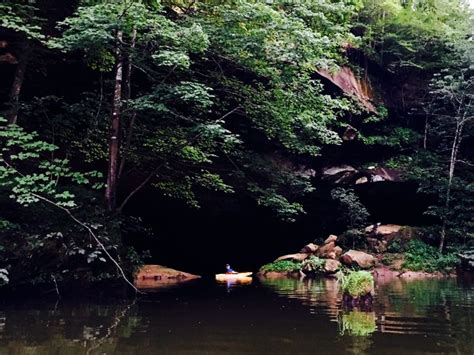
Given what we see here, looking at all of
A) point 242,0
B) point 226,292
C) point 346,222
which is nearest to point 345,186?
point 346,222

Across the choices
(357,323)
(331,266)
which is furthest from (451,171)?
(357,323)

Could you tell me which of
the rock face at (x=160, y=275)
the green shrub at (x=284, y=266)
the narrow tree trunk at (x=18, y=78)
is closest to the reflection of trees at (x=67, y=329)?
the narrow tree trunk at (x=18, y=78)

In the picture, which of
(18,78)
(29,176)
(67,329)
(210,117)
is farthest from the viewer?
(210,117)

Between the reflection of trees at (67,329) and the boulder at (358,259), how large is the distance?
10.8 m

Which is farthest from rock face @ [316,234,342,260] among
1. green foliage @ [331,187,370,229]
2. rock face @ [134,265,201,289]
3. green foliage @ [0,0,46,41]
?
green foliage @ [0,0,46,41]

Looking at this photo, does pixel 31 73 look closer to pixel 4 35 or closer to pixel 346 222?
pixel 4 35

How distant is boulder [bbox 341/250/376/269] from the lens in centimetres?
1677

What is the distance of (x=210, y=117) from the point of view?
13.4 meters

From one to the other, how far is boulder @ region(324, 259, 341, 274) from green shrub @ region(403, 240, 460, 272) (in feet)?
9.67

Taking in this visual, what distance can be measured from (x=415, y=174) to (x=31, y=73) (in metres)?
14.7

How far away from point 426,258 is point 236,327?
1406cm

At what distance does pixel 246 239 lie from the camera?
69.8ft

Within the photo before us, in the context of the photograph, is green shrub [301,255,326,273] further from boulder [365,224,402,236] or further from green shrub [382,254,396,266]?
boulder [365,224,402,236]

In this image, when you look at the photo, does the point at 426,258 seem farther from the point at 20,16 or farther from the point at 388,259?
the point at 20,16
